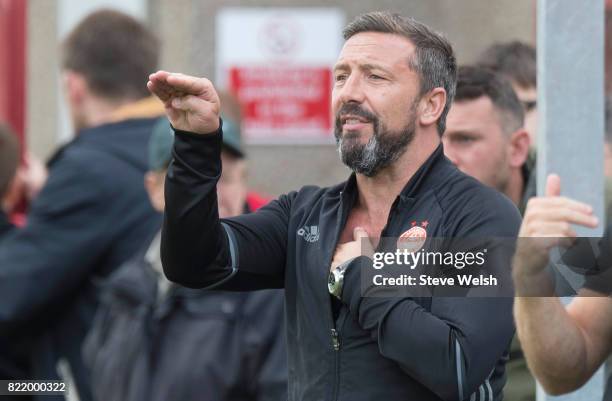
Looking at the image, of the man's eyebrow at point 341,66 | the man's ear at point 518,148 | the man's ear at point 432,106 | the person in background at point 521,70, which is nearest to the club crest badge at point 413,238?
the man's ear at point 432,106

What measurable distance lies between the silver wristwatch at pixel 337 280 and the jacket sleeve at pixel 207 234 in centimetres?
22

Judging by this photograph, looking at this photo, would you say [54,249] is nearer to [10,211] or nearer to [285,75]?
[10,211]

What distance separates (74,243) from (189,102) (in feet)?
6.52

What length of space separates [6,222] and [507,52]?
1895 mm

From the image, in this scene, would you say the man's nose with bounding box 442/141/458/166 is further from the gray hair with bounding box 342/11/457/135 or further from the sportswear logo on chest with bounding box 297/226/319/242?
the sportswear logo on chest with bounding box 297/226/319/242

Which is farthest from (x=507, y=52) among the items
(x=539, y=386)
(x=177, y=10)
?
(x=177, y=10)

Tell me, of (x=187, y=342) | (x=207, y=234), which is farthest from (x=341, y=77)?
(x=187, y=342)

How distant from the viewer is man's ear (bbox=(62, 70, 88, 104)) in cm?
498

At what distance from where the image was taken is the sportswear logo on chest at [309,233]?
2.78 metres

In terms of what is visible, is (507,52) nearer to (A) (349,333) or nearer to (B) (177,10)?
(A) (349,333)

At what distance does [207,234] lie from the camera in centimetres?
267

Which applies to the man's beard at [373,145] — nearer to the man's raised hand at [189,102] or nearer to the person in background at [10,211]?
the man's raised hand at [189,102]

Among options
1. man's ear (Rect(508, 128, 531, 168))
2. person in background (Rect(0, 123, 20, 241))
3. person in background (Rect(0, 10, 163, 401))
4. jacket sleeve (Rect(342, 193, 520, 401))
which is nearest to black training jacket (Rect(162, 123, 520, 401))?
jacket sleeve (Rect(342, 193, 520, 401))

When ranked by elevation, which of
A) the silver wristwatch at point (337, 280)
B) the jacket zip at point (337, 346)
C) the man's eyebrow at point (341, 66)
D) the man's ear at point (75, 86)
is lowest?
the jacket zip at point (337, 346)
